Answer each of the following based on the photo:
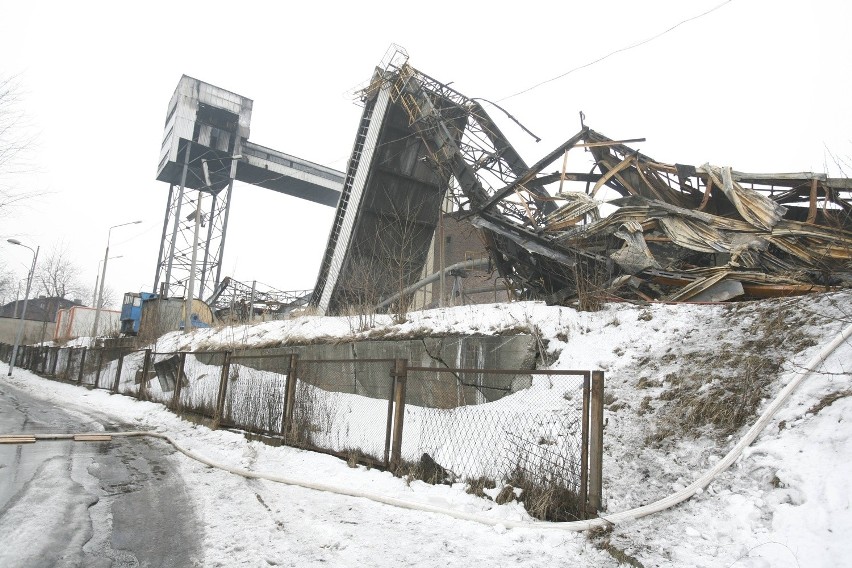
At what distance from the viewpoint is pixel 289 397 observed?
707 cm

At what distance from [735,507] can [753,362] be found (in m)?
2.04

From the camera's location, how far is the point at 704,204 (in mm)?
8969

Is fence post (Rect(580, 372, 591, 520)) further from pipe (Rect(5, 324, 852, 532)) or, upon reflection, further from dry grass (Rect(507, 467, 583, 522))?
pipe (Rect(5, 324, 852, 532))

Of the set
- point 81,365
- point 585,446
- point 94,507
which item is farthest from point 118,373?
point 585,446

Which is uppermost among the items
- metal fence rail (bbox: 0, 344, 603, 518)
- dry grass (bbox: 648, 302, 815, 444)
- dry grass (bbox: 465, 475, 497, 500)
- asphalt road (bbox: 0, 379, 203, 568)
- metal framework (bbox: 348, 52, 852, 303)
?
metal framework (bbox: 348, 52, 852, 303)

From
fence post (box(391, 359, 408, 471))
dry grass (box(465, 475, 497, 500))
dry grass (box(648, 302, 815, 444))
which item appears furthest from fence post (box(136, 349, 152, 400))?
dry grass (box(648, 302, 815, 444))

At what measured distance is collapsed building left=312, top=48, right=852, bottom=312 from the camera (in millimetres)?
7621

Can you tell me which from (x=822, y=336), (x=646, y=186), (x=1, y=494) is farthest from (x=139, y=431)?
(x=646, y=186)

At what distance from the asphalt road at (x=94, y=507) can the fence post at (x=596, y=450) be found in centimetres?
284

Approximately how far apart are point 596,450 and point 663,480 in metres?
0.71

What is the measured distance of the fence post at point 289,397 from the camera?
700 centimetres

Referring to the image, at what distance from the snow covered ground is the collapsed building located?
1391mm

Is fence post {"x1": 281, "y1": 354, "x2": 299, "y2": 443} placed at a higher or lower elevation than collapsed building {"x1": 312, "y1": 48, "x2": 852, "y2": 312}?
lower

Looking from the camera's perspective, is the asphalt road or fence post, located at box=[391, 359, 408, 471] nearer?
the asphalt road
